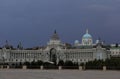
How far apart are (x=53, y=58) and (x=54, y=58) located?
61cm

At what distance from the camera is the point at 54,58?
199 m

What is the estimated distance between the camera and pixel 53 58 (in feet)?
655
